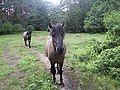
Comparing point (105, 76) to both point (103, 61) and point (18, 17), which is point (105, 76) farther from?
point (18, 17)

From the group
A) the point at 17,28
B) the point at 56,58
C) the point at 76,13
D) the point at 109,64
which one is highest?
the point at 76,13

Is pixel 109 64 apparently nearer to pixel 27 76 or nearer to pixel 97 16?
pixel 27 76

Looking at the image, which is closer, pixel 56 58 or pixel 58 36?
pixel 58 36

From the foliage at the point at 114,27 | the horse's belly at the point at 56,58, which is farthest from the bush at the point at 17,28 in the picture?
the horse's belly at the point at 56,58

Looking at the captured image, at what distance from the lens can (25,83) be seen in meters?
8.69

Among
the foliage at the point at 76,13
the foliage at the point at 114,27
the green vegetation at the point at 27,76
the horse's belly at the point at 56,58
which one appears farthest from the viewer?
the foliage at the point at 76,13

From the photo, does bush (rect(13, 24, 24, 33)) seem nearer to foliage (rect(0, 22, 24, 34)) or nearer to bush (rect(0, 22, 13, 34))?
foliage (rect(0, 22, 24, 34))

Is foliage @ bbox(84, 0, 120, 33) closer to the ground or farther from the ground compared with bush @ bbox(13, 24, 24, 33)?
farther from the ground

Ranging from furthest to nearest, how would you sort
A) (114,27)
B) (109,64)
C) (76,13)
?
(76,13) → (114,27) → (109,64)

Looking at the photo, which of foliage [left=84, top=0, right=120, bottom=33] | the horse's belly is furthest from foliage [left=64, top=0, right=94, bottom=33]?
the horse's belly

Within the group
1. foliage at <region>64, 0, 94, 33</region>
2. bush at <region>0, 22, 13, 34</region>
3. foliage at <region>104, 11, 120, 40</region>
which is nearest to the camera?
foliage at <region>104, 11, 120, 40</region>

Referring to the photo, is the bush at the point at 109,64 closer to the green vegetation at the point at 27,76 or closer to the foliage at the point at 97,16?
the green vegetation at the point at 27,76

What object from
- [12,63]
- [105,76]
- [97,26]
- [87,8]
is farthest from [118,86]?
[87,8]

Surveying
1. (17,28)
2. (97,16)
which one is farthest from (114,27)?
(17,28)
